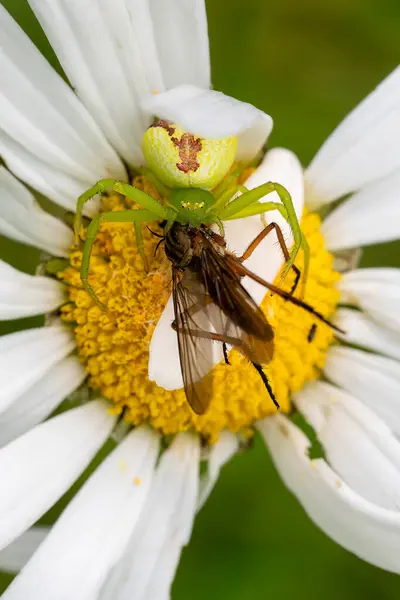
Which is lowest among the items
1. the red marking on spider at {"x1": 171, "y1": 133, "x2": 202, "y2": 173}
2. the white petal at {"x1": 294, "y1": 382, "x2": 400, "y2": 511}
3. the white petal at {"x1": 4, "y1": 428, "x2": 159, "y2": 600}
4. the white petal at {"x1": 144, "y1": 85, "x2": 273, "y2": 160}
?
the white petal at {"x1": 4, "y1": 428, "x2": 159, "y2": 600}

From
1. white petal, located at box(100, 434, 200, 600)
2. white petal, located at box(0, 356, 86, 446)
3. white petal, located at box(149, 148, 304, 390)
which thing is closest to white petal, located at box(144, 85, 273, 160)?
white petal, located at box(149, 148, 304, 390)

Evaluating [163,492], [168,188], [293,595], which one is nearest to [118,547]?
[163,492]

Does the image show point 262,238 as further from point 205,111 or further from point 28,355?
point 28,355

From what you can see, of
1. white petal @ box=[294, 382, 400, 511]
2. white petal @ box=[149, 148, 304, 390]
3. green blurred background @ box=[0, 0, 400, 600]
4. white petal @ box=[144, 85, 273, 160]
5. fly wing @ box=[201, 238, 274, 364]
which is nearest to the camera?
white petal @ box=[144, 85, 273, 160]

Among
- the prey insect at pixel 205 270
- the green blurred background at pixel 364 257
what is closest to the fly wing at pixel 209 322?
the prey insect at pixel 205 270

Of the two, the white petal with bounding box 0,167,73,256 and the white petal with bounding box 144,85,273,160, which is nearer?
the white petal with bounding box 144,85,273,160

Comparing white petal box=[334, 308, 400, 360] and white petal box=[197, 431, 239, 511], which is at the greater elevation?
white petal box=[334, 308, 400, 360]

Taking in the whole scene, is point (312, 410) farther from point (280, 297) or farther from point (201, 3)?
point (201, 3)

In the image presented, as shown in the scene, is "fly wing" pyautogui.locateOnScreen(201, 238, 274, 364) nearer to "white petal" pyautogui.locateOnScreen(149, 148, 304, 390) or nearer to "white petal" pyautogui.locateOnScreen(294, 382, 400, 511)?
"white petal" pyautogui.locateOnScreen(149, 148, 304, 390)
